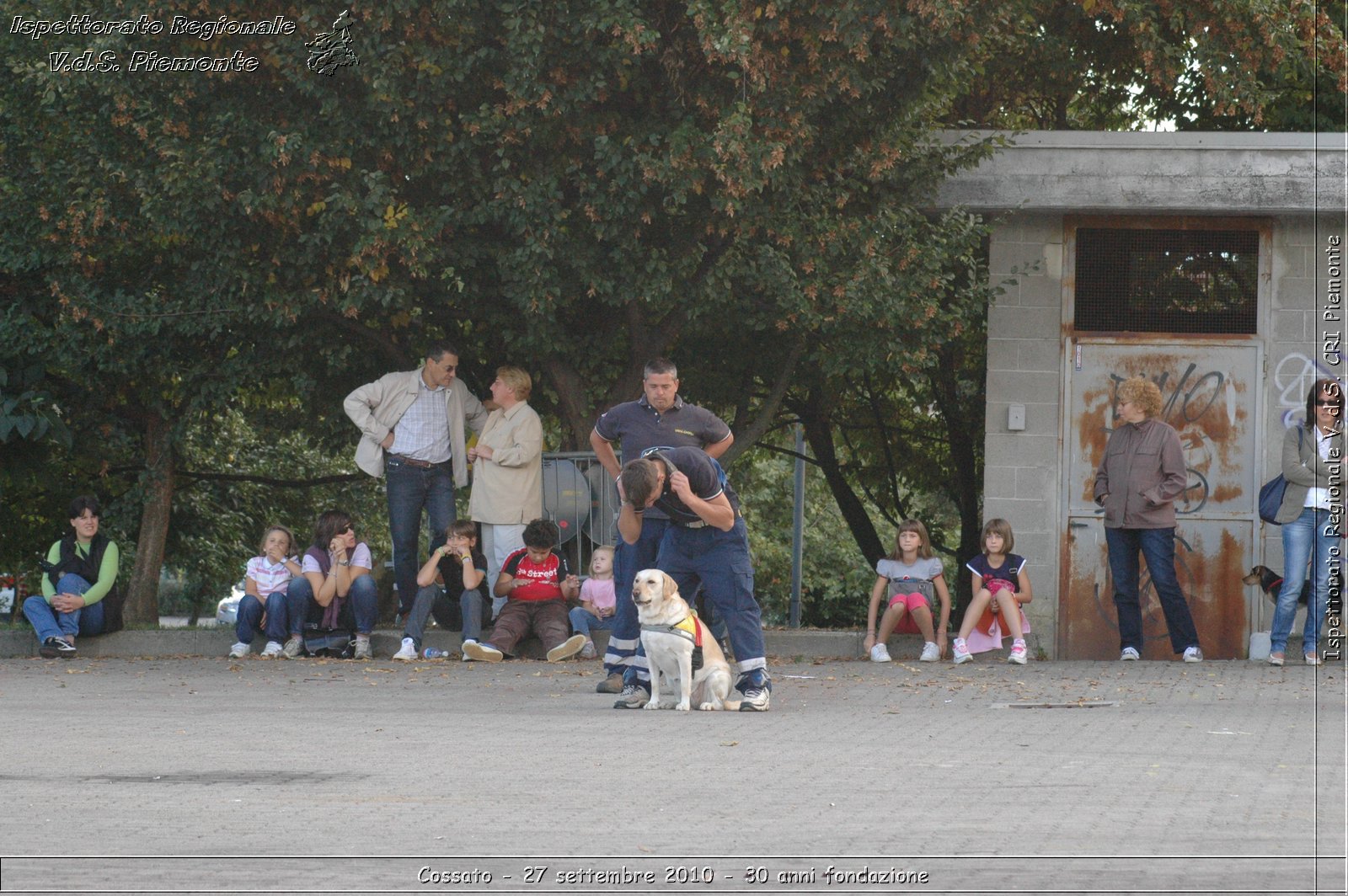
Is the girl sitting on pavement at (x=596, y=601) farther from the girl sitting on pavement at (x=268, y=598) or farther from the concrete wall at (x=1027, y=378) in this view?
the concrete wall at (x=1027, y=378)

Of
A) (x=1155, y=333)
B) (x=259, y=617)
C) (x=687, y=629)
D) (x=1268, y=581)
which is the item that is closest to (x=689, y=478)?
(x=687, y=629)

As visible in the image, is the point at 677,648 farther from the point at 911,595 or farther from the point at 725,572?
the point at 911,595

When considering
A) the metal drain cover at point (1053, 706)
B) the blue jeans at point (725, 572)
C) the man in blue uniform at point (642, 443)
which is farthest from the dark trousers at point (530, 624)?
the metal drain cover at point (1053, 706)

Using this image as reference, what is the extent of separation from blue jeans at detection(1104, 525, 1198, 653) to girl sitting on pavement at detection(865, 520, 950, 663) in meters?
1.32

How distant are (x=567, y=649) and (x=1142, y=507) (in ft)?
14.5

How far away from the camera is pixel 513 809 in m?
6.78

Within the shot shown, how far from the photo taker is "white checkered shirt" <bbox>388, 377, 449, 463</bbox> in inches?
Result: 564

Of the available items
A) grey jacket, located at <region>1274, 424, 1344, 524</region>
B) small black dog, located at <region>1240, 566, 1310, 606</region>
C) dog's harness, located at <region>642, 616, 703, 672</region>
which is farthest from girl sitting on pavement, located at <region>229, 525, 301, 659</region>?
grey jacket, located at <region>1274, 424, 1344, 524</region>

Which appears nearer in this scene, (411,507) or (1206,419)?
(411,507)

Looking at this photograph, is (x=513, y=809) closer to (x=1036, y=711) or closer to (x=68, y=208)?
(x=1036, y=711)

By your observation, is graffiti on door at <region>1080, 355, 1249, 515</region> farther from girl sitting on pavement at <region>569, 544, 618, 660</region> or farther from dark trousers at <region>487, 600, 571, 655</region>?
dark trousers at <region>487, 600, 571, 655</region>

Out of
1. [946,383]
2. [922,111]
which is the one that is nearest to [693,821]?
[922,111]

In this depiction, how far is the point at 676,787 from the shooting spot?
7266 mm

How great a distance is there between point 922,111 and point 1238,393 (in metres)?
3.47
